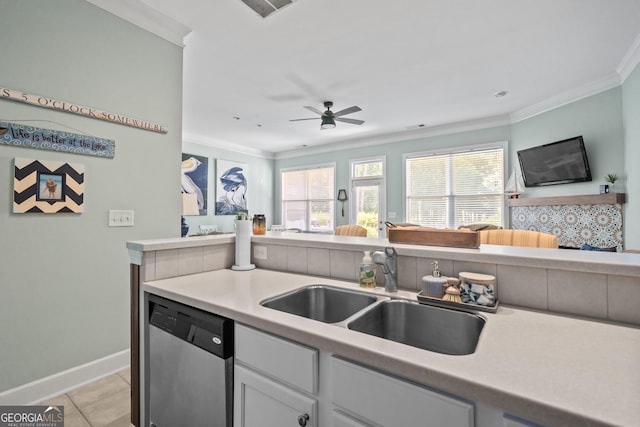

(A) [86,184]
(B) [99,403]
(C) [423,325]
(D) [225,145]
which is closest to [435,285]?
(C) [423,325]

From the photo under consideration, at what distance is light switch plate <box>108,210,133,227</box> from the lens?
2.10 meters

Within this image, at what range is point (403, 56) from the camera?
2881 mm

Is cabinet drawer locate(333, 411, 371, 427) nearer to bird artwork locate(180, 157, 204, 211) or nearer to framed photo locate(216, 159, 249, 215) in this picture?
bird artwork locate(180, 157, 204, 211)

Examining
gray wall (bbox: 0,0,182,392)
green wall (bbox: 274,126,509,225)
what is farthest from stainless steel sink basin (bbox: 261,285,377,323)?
green wall (bbox: 274,126,509,225)

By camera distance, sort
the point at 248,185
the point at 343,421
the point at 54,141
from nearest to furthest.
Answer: the point at 343,421 < the point at 54,141 < the point at 248,185

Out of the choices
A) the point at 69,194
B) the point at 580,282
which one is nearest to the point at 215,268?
the point at 69,194

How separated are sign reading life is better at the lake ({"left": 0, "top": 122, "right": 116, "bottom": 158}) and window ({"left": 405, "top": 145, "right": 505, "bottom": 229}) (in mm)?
4784

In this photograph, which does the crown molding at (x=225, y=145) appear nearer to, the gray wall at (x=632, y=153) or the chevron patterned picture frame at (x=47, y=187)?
the chevron patterned picture frame at (x=47, y=187)

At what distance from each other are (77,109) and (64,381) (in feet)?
5.78

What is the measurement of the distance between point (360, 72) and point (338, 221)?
3735 mm

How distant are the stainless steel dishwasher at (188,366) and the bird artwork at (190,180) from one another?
4415 mm

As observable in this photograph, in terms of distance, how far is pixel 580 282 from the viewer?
978 millimetres

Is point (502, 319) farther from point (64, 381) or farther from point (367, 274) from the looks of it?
point (64, 381)

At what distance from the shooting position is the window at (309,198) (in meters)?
6.72
